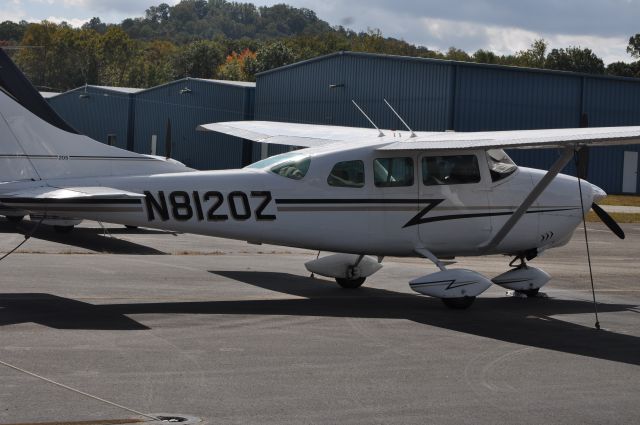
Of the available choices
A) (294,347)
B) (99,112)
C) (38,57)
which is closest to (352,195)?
(294,347)

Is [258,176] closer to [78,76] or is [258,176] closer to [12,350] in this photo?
[12,350]

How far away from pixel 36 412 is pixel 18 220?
18.0 meters

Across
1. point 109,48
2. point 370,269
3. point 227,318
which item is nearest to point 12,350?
point 227,318

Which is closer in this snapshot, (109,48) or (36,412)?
(36,412)

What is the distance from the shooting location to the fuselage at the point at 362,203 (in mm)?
12438

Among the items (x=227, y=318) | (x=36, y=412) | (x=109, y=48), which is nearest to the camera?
(x=36, y=412)

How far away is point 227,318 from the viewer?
11711 millimetres

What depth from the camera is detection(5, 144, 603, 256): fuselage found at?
→ 40.8 feet

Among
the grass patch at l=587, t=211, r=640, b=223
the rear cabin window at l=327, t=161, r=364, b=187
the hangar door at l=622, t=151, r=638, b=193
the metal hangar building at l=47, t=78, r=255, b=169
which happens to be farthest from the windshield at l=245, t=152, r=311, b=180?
the hangar door at l=622, t=151, r=638, b=193

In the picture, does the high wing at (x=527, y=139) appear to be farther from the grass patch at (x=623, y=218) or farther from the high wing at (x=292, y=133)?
the grass patch at (x=623, y=218)

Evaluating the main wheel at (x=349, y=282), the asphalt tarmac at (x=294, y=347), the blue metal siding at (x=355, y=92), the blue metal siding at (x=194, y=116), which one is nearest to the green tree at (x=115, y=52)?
the blue metal siding at (x=194, y=116)

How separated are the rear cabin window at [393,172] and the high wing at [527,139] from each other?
0.79ft

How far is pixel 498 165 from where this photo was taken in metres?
14.1

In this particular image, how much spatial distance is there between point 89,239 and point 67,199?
1030cm
